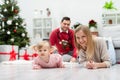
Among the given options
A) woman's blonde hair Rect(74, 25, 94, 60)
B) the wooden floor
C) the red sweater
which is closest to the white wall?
the red sweater

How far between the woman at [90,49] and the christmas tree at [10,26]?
4.15 metres

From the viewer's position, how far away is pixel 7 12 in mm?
7398

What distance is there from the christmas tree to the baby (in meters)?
4.02

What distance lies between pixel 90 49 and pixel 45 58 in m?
0.47

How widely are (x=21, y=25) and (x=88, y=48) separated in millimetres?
4626

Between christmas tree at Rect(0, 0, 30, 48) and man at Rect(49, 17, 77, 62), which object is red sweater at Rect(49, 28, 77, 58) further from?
christmas tree at Rect(0, 0, 30, 48)

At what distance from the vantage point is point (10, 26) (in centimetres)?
746

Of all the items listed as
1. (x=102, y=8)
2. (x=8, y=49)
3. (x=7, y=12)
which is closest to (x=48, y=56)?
(x=8, y=49)

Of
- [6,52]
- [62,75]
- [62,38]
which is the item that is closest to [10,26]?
[6,52]

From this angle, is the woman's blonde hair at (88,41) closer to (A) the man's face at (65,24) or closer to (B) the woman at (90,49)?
(B) the woman at (90,49)

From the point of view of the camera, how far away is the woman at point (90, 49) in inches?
120

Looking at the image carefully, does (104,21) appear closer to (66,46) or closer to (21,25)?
(21,25)

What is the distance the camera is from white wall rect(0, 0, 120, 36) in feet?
26.2

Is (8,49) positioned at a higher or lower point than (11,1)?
lower
